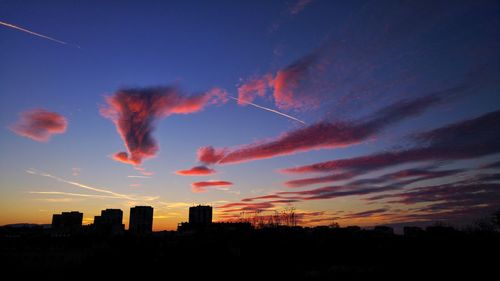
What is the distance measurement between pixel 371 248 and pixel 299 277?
102 feet

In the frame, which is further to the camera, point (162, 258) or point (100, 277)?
point (162, 258)

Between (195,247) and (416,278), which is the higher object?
(195,247)

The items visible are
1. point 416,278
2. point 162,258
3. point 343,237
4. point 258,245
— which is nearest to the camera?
point 416,278

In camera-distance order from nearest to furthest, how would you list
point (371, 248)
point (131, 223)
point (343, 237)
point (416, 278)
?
1. point (416, 278)
2. point (371, 248)
3. point (343, 237)
4. point (131, 223)

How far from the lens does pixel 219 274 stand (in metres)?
43.4

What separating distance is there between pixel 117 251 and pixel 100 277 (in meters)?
5.30

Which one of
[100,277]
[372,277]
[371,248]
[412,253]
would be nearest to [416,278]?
[372,277]

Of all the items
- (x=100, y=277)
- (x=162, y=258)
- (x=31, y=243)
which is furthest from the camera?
(x=31, y=243)

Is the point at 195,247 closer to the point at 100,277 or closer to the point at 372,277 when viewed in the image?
the point at 100,277

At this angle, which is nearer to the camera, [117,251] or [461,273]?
[461,273]

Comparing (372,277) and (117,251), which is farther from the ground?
(117,251)

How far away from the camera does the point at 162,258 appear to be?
47.1 metres

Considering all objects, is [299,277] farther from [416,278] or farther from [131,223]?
[131,223]

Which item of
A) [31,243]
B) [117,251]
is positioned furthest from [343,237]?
[31,243]
